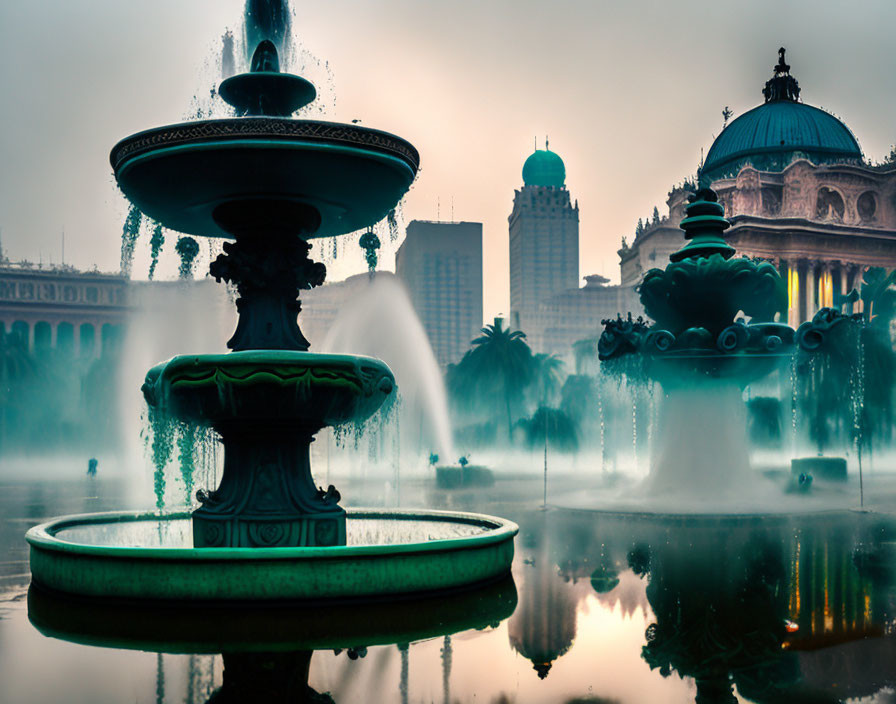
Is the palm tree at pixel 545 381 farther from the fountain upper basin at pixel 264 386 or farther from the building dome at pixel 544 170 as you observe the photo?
the building dome at pixel 544 170

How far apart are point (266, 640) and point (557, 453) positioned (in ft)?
145

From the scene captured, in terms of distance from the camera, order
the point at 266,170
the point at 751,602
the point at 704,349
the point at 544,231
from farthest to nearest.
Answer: the point at 544,231 → the point at 704,349 → the point at 266,170 → the point at 751,602

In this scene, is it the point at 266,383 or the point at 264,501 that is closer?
the point at 266,383

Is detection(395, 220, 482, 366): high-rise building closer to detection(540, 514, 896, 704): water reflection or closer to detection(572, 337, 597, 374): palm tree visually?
detection(572, 337, 597, 374): palm tree

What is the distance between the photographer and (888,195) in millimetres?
84000

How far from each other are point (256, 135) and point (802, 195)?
254ft

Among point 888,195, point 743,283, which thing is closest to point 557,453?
point 743,283

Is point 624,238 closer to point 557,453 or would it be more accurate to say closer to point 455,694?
point 557,453

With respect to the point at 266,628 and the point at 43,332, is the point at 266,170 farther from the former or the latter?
the point at 43,332

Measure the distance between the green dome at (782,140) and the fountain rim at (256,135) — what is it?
255ft

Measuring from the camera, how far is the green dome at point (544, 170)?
585ft

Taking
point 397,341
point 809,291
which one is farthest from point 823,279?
point 397,341

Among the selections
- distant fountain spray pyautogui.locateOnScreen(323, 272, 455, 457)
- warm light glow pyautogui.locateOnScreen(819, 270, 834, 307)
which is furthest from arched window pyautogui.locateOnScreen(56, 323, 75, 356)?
warm light glow pyautogui.locateOnScreen(819, 270, 834, 307)

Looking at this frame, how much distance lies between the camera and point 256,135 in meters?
9.76
